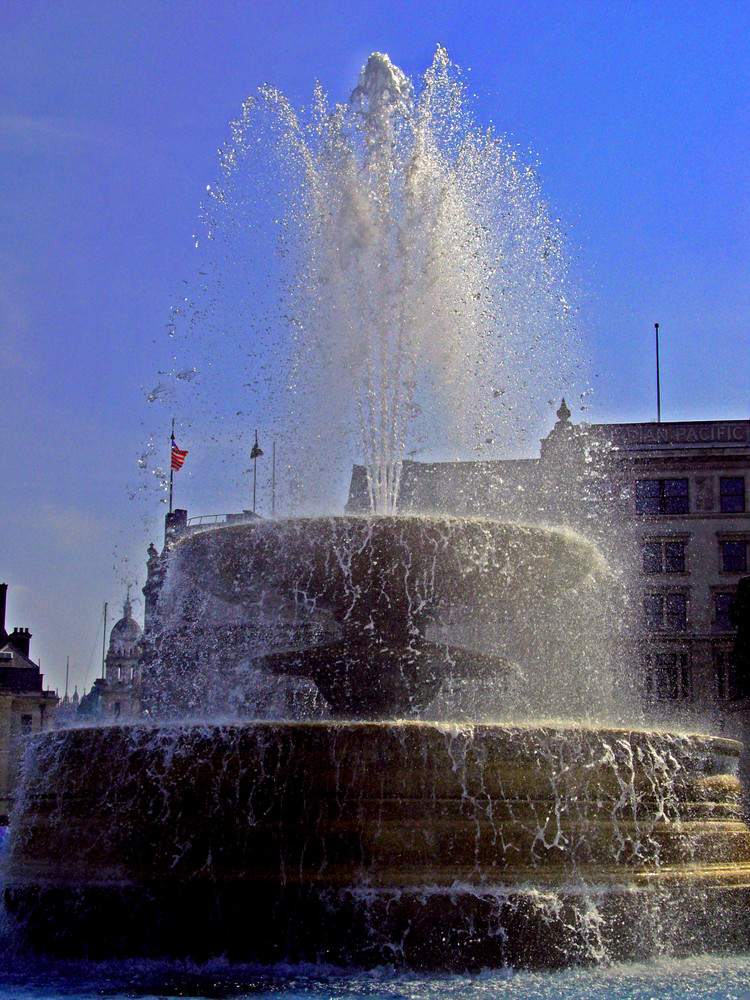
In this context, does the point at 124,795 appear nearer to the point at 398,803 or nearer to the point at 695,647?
the point at 398,803

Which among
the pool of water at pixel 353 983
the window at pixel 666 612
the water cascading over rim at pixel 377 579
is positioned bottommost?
the pool of water at pixel 353 983

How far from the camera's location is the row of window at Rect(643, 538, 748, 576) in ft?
173

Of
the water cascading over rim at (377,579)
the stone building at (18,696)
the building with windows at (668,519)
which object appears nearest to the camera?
the water cascading over rim at (377,579)

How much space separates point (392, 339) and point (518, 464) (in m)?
37.0

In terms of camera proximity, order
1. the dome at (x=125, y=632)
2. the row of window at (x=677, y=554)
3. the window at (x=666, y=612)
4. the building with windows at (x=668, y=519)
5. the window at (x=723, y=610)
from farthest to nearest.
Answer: the dome at (x=125, y=632), the row of window at (x=677, y=554), the window at (x=666, y=612), the window at (x=723, y=610), the building with windows at (x=668, y=519)

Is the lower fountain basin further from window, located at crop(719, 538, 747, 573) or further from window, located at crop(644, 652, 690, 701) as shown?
window, located at crop(719, 538, 747, 573)

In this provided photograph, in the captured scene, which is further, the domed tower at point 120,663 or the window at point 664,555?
the domed tower at point 120,663

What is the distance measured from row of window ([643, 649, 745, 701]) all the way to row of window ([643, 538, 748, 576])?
378cm

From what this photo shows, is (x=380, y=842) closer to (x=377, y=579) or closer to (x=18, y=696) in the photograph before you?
(x=377, y=579)

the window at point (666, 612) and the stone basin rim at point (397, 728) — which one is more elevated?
the window at point (666, 612)

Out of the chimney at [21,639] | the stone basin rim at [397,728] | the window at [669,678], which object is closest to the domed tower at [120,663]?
the chimney at [21,639]

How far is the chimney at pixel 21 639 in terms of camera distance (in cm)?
8269

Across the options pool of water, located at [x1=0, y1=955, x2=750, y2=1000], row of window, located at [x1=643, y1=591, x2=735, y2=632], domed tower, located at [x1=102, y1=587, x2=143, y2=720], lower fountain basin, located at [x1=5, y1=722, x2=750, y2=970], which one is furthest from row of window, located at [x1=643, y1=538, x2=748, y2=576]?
domed tower, located at [x1=102, y1=587, x2=143, y2=720]

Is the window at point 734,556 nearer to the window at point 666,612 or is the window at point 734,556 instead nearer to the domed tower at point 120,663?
the window at point 666,612
